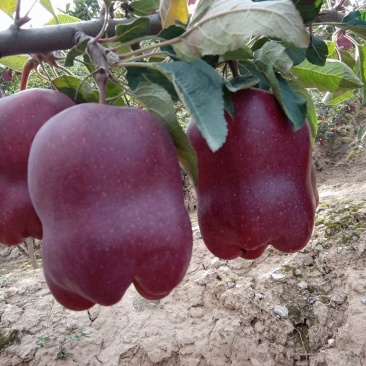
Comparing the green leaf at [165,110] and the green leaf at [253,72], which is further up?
the green leaf at [165,110]

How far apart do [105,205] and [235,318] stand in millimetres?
1308

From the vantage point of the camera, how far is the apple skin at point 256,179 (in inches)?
23.3

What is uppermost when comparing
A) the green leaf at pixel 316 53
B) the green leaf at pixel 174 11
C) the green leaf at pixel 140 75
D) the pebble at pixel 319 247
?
the green leaf at pixel 174 11

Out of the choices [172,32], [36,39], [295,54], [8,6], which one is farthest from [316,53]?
Answer: [8,6]

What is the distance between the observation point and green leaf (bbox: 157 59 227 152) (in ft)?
1.41

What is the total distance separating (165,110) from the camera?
1.75 ft

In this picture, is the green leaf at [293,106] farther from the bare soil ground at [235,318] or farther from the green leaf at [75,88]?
the bare soil ground at [235,318]

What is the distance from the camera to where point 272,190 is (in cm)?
61

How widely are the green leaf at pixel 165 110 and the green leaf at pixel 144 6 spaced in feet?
0.83

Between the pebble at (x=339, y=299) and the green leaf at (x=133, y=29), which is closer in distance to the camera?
the green leaf at (x=133, y=29)

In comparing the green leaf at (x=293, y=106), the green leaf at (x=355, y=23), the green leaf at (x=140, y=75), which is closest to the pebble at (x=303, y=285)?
the green leaf at (x=355, y=23)

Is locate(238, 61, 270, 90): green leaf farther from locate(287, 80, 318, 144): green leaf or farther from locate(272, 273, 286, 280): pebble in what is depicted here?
locate(272, 273, 286, 280): pebble

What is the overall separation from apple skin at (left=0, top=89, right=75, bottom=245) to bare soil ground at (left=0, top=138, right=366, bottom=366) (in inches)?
45.7

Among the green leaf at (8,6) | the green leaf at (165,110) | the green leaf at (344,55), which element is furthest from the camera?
the green leaf at (344,55)
